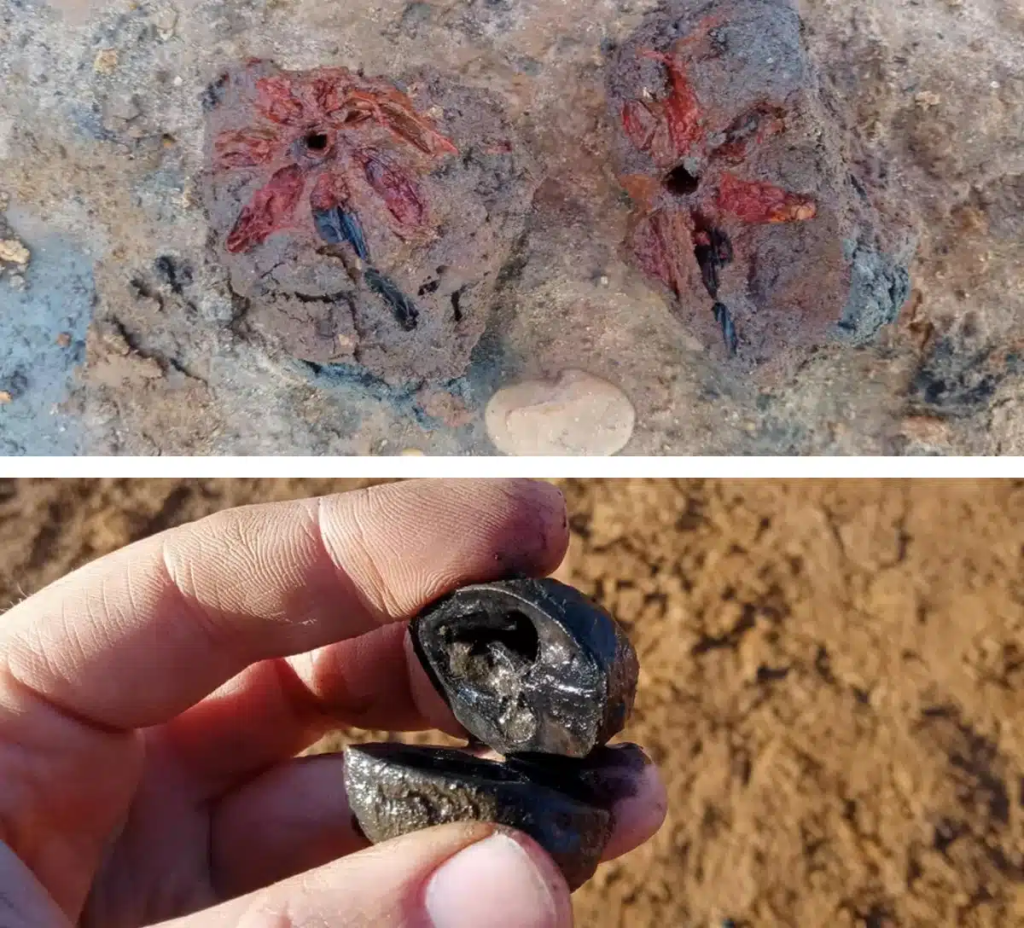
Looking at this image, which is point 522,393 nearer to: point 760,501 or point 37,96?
point 760,501

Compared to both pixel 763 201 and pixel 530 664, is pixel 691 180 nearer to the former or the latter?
pixel 763 201

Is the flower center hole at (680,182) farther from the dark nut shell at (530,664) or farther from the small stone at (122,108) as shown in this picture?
the small stone at (122,108)

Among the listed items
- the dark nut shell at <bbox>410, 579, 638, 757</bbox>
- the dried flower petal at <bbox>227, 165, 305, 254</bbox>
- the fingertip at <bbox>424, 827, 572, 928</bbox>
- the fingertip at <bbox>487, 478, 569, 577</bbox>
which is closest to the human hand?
the fingertip at <bbox>487, 478, 569, 577</bbox>

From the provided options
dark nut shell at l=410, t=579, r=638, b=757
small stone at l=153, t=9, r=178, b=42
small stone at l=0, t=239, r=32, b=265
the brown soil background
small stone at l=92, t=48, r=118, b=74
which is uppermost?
small stone at l=153, t=9, r=178, b=42

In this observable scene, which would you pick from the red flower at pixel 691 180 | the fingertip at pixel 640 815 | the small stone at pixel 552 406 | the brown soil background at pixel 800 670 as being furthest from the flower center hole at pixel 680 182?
the fingertip at pixel 640 815

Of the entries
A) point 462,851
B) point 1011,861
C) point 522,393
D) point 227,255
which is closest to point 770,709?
point 1011,861

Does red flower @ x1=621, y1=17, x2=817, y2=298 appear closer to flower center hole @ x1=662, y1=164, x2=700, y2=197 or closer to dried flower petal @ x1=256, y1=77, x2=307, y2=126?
flower center hole @ x1=662, y1=164, x2=700, y2=197
